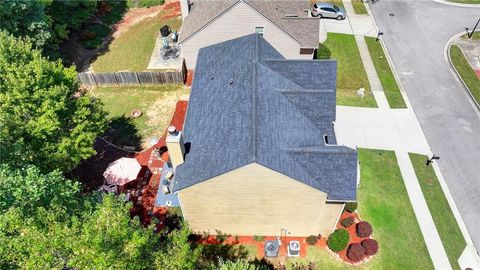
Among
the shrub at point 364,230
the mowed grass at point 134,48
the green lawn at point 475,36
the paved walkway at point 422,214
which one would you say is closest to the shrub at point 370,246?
the shrub at point 364,230

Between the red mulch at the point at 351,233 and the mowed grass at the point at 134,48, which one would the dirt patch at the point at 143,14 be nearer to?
the mowed grass at the point at 134,48

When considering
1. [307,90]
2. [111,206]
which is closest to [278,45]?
[307,90]

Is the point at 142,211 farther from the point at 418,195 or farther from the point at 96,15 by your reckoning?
the point at 96,15

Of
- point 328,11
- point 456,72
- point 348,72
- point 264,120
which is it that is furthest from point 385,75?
point 264,120

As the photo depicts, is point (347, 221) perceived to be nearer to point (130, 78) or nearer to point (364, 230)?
point (364, 230)

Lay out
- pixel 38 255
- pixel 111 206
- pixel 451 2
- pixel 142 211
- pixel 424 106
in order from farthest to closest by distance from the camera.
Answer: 1. pixel 451 2
2. pixel 424 106
3. pixel 142 211
4. pixel 111 206
5. pixel 38 255
